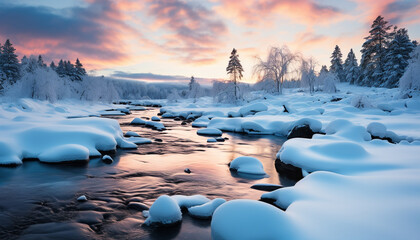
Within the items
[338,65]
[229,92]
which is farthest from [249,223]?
[338,65]

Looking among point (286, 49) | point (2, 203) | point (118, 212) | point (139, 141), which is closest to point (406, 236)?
point (118, 212)

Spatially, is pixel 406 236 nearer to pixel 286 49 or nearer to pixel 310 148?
pixel 310 148

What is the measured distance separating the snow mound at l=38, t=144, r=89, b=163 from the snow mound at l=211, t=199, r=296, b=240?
7.19 m

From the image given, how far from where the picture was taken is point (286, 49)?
1503 inches

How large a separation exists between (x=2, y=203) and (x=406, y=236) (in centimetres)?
756

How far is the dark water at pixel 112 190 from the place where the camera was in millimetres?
4254

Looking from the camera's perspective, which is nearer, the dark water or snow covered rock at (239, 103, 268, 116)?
the dark water

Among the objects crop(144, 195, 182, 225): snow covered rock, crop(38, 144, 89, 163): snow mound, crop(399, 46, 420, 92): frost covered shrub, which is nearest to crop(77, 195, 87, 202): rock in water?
crop(144, 195, 182, 225): snow covered rock

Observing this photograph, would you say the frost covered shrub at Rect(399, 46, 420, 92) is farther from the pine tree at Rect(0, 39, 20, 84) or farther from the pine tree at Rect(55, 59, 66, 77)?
the pine tree at Rect(55, 59, 66, 77)

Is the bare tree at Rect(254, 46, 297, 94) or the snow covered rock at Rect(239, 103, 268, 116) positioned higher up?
the bare tree at Rect(254, 46, 297, 94)

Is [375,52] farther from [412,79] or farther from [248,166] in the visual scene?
[248,166]

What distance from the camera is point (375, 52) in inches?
1532

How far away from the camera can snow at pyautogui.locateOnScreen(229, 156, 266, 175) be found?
799cm

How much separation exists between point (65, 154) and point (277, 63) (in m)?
35.5
